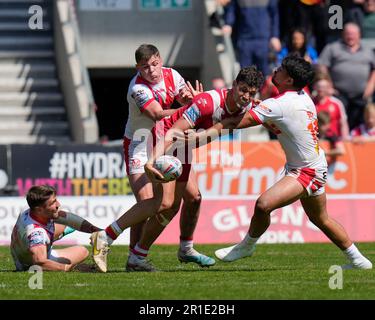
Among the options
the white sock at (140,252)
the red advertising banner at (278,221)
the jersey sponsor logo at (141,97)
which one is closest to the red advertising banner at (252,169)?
the red advertising banner at (278,221)

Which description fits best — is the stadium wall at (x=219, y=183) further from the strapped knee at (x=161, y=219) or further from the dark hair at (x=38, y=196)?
the dark hair at (x=38, y=196)

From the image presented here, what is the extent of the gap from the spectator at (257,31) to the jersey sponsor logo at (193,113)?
921cm

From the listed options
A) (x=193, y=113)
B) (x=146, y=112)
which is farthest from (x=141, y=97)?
(x=193, y=113)

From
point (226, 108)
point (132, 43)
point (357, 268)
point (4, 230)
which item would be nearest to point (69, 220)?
point (226, 108)

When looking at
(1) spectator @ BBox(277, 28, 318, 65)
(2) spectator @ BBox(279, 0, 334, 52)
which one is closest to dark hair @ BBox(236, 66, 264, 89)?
(1) spectator @ BBox(277, 28, 318, 65)

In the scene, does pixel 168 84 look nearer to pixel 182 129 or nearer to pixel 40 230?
pixel 182 129

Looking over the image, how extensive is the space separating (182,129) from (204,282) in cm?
157

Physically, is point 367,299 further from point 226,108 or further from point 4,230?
point 4,230

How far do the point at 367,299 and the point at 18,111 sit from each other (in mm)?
13154

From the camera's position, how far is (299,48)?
20.4m

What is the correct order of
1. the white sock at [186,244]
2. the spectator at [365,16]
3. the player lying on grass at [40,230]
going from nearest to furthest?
the player lying on grass at [40,230] < the white sock at [186,244] < the spectator at [365,16]

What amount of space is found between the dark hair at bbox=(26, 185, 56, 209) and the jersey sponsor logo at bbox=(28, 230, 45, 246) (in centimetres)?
27

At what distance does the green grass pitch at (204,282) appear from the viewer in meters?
10.0
